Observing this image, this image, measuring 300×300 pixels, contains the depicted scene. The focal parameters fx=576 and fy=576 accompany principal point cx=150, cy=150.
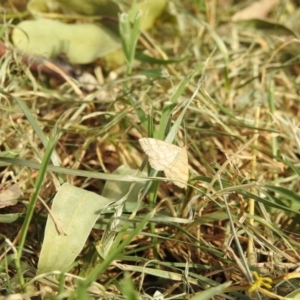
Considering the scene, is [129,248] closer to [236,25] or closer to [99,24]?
[99,24]

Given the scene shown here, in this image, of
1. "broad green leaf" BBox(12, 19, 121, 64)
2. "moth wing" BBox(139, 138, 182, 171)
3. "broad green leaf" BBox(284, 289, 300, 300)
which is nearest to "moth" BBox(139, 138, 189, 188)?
"moth wing" BBox(139, 138, 182, 171)

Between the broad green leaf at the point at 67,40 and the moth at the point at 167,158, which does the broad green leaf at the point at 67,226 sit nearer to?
the moth at the point at 167,158

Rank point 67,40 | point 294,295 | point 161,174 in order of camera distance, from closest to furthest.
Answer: point 294,295 < point 161,174 < point 67,40

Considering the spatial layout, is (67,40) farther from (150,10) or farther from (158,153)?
(158,153)

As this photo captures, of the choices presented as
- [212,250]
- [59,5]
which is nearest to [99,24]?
[59,5]

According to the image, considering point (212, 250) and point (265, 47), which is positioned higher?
point (265, 47)

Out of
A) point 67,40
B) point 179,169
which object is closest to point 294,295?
point 179,169
